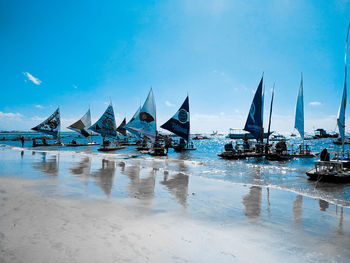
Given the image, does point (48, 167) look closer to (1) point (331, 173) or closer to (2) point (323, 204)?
(2) point (323, 204)

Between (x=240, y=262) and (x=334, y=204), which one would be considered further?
(x=334, y=204)

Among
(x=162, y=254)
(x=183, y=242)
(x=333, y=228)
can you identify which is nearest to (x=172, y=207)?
(x=183, y=242)

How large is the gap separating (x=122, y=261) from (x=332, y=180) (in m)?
16.4

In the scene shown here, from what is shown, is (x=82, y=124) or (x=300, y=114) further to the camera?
(x=82, y=124)

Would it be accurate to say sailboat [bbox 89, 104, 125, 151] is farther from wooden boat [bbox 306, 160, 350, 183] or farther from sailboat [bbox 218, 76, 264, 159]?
wooden boat [bbox 306, 160, 350, 183]

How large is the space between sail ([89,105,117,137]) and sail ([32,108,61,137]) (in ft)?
53.2

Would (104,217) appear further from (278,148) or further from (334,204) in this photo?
A: (278,148)

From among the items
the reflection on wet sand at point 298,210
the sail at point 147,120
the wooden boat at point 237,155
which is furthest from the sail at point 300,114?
the reflection on wet sand at point 298,210

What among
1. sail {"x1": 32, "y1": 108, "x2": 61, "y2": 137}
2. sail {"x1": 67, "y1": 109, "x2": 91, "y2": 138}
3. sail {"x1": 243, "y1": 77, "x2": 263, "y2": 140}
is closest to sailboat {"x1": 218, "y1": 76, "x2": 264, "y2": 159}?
sail {"x1": 243, "y1": 77, "x2": 263, "y2": 140}

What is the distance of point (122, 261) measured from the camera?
4680mm

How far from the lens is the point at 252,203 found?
10078mm

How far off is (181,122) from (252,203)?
101ft

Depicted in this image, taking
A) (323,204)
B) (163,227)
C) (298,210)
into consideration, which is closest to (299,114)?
(323,204)

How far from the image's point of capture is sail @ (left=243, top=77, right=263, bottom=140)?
119 feet
